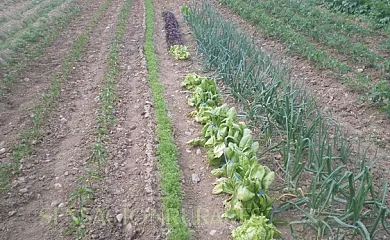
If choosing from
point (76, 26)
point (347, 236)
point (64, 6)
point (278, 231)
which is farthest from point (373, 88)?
point (64, 6)

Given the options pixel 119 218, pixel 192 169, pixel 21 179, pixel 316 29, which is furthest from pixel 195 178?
pixel 316 29

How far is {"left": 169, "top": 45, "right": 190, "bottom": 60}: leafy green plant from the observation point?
21.8ft

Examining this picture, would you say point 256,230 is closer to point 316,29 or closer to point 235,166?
point 235,166

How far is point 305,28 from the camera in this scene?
7742mm

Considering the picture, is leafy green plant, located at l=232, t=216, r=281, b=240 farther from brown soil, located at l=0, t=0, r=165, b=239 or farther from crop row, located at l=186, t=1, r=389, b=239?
brown soil, located at l=0, t=0, r=165, b=239

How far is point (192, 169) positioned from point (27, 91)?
112 inches

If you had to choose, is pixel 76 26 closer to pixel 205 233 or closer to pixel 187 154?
pixel 187 154

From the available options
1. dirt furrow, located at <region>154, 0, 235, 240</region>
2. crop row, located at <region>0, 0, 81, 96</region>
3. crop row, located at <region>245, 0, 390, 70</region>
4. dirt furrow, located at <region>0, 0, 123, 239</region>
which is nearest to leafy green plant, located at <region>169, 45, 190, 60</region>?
dirt furrow, located at <region>154, 0, 235, 240</region>

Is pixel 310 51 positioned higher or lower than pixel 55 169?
higher

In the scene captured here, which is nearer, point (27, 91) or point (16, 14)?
point (27, 91)

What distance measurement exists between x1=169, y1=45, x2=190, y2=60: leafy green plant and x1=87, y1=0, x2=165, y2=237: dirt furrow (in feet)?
3.49

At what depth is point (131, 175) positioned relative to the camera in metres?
3.71

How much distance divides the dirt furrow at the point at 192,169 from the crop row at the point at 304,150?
514 millimetres

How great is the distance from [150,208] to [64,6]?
8.13 meters
